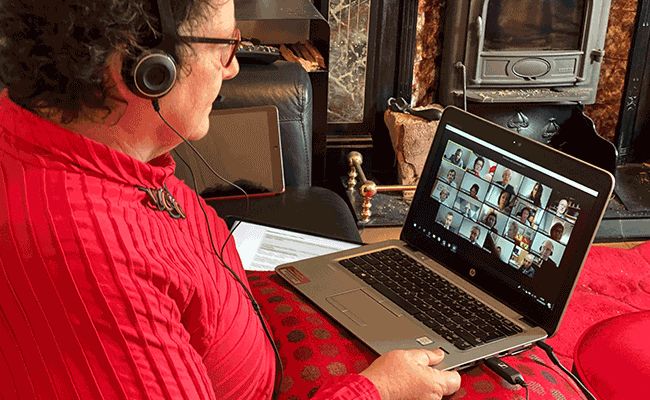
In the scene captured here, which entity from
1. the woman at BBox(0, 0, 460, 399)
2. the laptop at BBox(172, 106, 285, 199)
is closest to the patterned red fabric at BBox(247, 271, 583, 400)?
the woman at BBox(0, 0, 460, 399)

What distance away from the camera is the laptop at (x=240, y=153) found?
6.06ft

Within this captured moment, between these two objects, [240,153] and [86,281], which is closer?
[86,281]

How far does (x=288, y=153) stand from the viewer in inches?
79.6

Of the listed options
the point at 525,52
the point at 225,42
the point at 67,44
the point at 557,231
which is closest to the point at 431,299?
the point at 557,231

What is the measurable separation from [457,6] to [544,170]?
199 cm

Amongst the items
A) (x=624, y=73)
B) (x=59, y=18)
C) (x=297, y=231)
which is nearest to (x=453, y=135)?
(x=297, y=231)

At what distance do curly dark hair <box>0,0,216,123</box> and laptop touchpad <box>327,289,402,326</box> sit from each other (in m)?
0.50

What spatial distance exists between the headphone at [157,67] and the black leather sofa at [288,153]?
1158mm

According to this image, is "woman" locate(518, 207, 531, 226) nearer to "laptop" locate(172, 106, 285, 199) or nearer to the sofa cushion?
the sofa cushion

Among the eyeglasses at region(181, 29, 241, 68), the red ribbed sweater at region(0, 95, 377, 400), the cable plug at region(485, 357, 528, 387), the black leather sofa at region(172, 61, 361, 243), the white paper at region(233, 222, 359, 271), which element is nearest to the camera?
the red ribbed sweater at region(0, 95, 377, 400)

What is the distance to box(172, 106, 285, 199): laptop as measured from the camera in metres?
1.85

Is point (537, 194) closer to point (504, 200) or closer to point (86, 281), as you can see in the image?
point (504, 200)

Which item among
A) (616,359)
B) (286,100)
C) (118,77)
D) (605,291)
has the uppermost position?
(118,77)

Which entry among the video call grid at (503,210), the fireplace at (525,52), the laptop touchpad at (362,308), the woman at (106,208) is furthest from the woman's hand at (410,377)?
the fireplace at (525,52)
